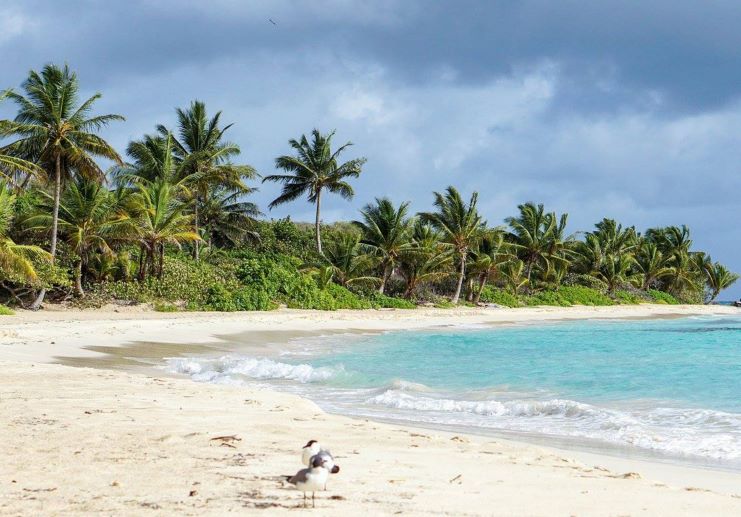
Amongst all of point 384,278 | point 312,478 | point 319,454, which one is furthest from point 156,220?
point 312,478

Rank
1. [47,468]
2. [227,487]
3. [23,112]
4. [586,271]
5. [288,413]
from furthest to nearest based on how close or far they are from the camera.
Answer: [586,271]
[23,112]
[288,413]
[47,468]
[227,487]

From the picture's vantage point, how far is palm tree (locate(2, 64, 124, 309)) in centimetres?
2461

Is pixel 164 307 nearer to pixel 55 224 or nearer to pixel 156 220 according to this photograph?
pixel 156 220

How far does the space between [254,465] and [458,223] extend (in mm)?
37903

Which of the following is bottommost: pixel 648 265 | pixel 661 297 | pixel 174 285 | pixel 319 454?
pixel 319 454

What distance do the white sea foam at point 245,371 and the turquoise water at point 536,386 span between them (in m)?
0.02

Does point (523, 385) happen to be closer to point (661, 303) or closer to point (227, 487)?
point (227, 487)

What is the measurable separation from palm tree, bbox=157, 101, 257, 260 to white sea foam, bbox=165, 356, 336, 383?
22610 mm

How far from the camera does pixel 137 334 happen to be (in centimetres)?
1883

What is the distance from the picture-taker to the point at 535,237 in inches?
1925

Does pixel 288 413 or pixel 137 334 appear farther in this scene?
pixel 137 334

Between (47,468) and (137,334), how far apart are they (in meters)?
15.0

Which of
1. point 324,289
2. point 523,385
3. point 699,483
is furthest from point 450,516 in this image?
point 324,289

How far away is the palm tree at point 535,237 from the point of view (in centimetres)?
4881
